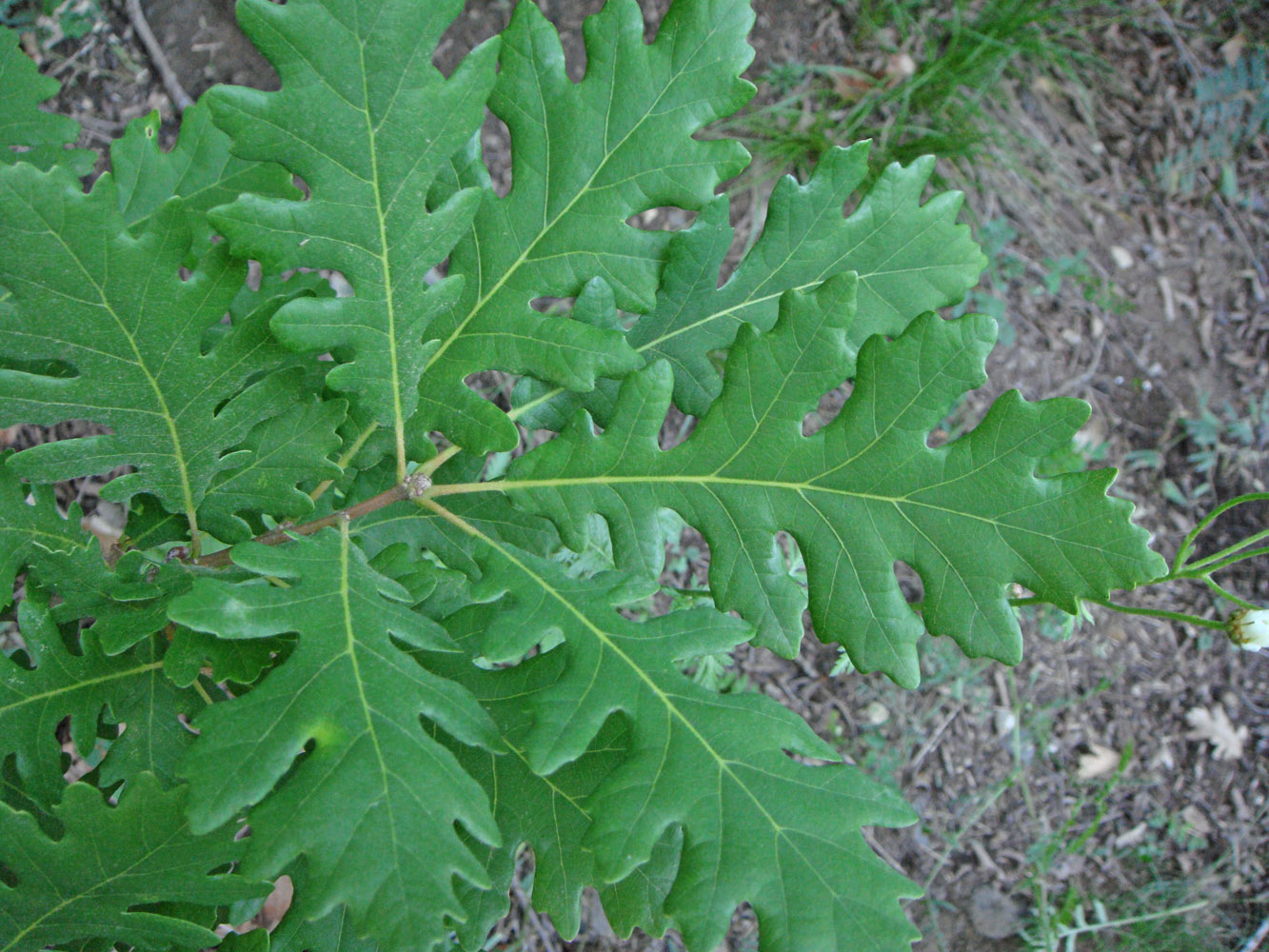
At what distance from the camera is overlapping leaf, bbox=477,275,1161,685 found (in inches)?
45.8

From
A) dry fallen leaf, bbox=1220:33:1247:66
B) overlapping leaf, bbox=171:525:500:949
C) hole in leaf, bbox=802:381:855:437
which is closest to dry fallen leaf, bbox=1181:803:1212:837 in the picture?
hole in leaf, bbox=802:381:855:437

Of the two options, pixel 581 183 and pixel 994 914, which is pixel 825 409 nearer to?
pixel 994 914

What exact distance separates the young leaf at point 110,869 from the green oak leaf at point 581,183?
583 mm

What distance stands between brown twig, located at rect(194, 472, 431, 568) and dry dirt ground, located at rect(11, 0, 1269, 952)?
1430 millimetres

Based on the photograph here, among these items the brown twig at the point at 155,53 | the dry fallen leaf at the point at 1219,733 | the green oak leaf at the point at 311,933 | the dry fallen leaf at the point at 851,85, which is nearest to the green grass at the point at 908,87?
the dry fallen leaf at the point at 851,85

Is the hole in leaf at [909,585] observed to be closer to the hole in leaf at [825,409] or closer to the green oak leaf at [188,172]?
the hole in leaf at [825,409]

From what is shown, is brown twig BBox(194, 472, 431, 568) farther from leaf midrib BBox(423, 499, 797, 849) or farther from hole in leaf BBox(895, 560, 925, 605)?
hole in leaf BBox(895, 560, 925, 605)

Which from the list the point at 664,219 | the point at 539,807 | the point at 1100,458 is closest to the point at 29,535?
the point at 539,807

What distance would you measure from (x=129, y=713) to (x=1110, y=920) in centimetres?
278

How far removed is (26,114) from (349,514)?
856mm

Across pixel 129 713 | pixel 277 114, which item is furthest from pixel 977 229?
pixel 129 713

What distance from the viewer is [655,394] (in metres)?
1.23

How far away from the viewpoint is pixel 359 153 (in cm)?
108

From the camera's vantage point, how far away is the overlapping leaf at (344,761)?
3.10 ft
